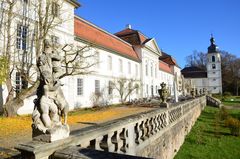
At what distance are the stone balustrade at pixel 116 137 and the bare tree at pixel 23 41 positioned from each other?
8540 millimetres

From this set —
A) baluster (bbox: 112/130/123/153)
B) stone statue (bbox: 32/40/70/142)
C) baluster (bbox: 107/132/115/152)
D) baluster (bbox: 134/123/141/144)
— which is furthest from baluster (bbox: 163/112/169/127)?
stone statue (bbox: 32/40/70/142)

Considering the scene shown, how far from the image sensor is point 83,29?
25281 mm

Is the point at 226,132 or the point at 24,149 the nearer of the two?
the point at 24,149

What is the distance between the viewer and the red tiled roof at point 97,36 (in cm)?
2442

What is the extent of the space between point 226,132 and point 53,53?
1596 centimetres

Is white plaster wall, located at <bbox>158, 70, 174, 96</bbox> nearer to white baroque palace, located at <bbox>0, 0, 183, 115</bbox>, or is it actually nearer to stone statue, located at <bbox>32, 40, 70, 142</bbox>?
white baroque palace, located at <bbox>0, 0, 183, 115</bbox>

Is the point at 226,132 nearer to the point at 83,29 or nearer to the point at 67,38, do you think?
the point at 67,38

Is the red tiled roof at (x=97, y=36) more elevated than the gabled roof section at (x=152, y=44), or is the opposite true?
the gabled roof section at (x=152, y=44)

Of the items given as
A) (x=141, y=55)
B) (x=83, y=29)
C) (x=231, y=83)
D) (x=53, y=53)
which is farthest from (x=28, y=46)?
(x=231, y=83)

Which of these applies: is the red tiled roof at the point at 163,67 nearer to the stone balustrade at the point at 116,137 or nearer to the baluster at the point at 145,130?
the stone balustrade at the point at 116,137

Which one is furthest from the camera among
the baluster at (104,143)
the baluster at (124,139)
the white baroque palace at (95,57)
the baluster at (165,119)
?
the white baroque palace at (95,57)

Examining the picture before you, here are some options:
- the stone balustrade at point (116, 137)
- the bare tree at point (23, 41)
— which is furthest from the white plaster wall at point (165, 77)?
the stone balustrade at point (116, 137)

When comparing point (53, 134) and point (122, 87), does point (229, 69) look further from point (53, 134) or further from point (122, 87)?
point (53, 134)

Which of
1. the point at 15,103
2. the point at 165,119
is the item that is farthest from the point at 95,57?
the point at 165,119
